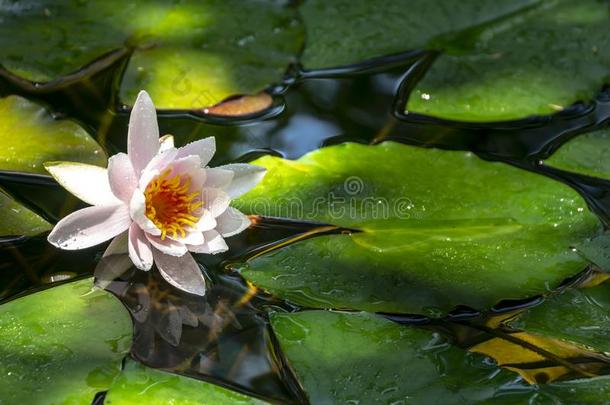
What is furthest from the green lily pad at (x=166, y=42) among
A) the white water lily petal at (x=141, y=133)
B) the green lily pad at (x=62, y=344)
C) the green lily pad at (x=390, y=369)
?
the green lily pad at (x=390, y=369)

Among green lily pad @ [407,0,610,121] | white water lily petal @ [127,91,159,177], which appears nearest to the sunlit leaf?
green lily pad @ [407,0,610,121]

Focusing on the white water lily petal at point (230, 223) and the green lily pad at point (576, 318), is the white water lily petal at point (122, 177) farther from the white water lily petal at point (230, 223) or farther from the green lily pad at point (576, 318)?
the green lily pad at point (576, 318)

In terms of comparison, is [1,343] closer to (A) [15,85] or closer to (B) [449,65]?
(A) [15,85]

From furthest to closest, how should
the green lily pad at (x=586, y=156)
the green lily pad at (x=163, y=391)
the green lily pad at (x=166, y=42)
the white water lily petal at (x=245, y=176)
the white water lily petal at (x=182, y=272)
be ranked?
1. the green lily pad at (x=166, y=42)
2. the green lily pad at (x=586, y=156)
3. the white water lily petal at (x=245, y=176)
4. the white water lily petal at (x=182, y=272)
5. the green lily pad at (x=163, y=391)

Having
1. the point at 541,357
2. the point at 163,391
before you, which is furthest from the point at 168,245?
the point at 541,357

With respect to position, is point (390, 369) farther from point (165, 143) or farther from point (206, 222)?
point (165, 143)

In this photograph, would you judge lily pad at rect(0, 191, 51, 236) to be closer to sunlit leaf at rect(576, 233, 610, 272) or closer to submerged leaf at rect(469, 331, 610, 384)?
submerged leaf at rect(469, 331, 610, 384)
